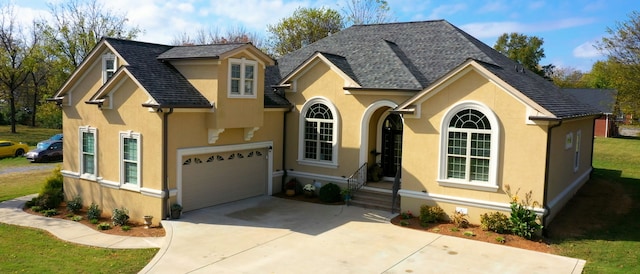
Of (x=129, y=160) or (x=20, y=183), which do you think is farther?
(x=20, y=183)

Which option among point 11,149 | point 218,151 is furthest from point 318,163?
point 11,149

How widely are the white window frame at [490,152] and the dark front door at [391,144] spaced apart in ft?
15.0

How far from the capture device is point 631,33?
3106 cm

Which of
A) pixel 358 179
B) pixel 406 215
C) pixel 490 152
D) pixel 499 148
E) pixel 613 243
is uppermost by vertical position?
pixel 499 148

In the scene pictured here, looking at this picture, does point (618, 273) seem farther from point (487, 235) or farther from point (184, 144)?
point (184, 144)

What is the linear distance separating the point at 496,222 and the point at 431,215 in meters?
2.12

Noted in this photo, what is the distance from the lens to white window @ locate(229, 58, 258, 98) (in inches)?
695

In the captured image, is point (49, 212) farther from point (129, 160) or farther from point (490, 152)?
point (490, 152)

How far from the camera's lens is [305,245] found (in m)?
14.0

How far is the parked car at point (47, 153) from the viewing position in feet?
112

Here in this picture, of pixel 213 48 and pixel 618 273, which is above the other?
pixel 213 48

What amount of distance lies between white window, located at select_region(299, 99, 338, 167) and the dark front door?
2.28 m

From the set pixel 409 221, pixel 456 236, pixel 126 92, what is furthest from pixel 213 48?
pixel 456 236

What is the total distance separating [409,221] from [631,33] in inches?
948
